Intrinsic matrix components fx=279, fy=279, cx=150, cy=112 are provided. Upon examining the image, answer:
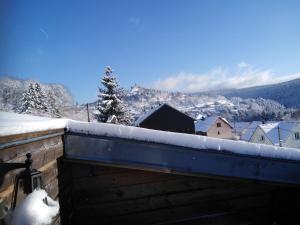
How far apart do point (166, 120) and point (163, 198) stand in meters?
38.7

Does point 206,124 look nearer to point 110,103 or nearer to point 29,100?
point 110,103

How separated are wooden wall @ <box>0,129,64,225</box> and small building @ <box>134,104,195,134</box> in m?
37.8

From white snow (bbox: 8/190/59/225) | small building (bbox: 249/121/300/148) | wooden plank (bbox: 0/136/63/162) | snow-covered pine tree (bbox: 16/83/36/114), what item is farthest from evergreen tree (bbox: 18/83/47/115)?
white snow (bbox: 8/190/59/225)

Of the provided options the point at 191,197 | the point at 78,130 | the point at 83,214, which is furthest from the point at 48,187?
the point at 191,197

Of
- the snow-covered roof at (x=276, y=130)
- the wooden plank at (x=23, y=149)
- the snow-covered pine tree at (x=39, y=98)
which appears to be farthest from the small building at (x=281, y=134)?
the wooden plank at (x=23, y=149)

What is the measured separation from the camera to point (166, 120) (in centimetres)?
4162

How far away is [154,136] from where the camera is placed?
8.84 feet

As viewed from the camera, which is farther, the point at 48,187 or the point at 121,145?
the point at 121,145

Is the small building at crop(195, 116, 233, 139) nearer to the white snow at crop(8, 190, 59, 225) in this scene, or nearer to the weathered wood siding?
the weathered wood siding

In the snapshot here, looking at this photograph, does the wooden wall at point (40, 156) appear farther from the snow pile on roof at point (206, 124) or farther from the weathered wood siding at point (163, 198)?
the snow pile on roof at point (206, 124)

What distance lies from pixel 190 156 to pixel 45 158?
1362mm

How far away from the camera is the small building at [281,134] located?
38.3 m

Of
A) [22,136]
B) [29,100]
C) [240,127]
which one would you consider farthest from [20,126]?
[240,127]

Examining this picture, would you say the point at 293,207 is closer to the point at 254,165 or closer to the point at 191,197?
the point at 254,165
